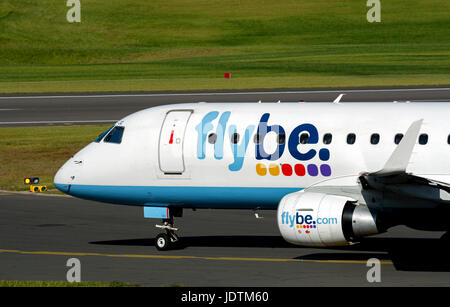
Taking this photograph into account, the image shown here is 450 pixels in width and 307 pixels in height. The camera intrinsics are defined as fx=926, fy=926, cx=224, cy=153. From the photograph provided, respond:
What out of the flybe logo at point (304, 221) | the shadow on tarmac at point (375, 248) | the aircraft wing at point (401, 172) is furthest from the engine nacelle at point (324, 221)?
the shadow on tarmac at point (375, 248)

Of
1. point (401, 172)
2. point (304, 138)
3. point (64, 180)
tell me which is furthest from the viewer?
point (64, 180)

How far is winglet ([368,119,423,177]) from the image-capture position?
22750mm

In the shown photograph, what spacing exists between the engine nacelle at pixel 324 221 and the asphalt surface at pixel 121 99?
124 ft

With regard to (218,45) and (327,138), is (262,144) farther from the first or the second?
(218,45)

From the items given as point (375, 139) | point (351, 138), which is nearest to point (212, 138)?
point (351, 138)

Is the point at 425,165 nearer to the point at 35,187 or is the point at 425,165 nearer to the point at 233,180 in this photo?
the point at 233,180

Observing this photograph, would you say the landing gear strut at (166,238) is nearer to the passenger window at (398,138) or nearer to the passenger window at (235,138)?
the passenger window at (235,138)

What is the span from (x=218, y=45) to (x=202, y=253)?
115747 mm

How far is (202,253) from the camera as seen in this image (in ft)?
89.0

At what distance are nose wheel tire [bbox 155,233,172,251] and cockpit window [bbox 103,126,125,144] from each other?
3.14 metres

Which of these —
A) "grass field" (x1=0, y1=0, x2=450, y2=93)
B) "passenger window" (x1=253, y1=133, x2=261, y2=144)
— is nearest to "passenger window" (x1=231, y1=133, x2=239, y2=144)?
"passenger window" (x1=253, y1=133, x2=261, y2=144)

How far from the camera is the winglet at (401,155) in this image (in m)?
22.8

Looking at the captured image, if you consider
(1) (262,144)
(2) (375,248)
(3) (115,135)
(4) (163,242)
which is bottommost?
(2) (375,248)
